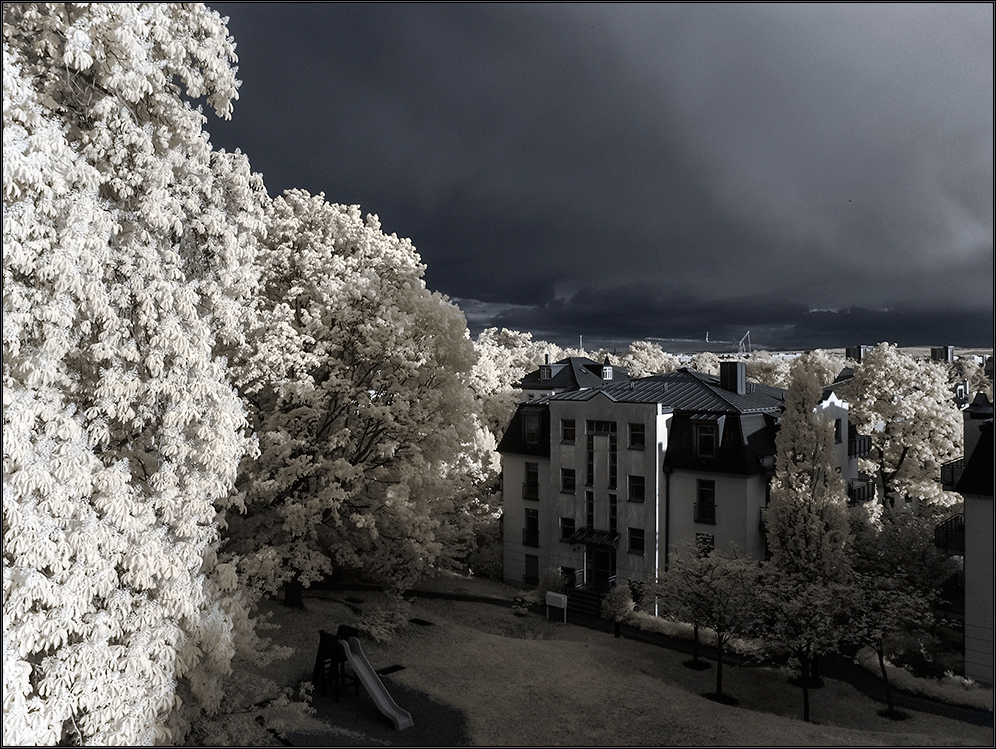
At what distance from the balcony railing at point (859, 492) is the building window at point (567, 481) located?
1044 centimetres

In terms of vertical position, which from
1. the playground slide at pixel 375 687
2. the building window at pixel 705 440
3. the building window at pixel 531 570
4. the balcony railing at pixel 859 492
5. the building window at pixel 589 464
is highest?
the building window at pixel 705 440

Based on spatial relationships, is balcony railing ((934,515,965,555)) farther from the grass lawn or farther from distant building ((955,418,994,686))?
the grass lawn

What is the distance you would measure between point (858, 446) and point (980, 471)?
14.8 meters

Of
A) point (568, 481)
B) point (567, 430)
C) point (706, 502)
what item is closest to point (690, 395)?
point (706, 502)

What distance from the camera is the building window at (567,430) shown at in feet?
92.4

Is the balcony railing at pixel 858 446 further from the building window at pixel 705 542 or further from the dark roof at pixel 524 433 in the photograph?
the dark roof at pixel 524 433

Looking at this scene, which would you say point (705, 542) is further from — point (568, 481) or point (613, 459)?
point (568, 481)

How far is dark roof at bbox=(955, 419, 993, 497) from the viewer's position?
1330 cm

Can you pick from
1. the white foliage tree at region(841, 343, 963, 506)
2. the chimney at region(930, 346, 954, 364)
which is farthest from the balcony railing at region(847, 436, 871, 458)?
the chimney at region(930, 346, 954, 364)

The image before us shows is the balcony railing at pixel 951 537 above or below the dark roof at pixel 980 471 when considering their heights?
below

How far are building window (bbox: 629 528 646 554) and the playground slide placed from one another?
13012mm

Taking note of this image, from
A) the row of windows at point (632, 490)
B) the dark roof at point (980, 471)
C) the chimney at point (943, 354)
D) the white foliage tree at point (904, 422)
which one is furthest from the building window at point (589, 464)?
the chimney at point (943, 354)

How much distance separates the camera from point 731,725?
46.6ft

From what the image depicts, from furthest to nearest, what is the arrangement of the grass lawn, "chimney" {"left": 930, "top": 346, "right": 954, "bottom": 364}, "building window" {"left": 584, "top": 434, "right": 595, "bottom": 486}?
"chimney" {"left": 930, "top": 346, "right": 954, "bottom": 364} → "building window" {"left": 584, "top": 434, "right": 595, "bottom": 486} → the grass lawn
